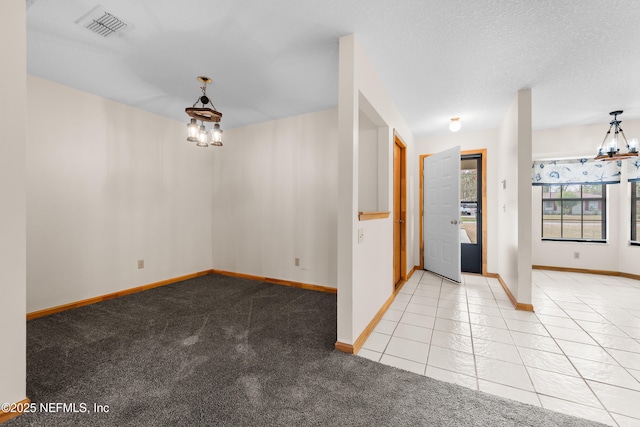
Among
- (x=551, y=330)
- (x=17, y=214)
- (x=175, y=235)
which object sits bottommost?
(x=551, y=330)

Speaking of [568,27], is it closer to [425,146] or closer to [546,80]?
[546,80]

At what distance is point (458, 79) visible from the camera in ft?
8.94

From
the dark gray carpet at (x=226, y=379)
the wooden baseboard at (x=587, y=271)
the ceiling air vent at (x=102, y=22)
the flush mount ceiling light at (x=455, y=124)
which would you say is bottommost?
the dark gray carpet at (x=226, y=379)

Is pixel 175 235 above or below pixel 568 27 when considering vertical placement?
below

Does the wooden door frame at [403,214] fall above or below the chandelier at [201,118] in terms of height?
below

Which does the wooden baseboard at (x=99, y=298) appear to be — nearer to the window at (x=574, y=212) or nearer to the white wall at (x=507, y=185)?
the white wall at (x=507, y=185)

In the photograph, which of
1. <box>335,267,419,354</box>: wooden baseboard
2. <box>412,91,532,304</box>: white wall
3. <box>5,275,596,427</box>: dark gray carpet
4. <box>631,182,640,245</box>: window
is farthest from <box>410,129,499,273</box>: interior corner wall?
<box>5,275,596,427</box>: dark gray carpet

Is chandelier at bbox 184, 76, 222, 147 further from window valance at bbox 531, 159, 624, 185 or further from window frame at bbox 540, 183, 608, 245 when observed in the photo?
window frame at bbox 540, 183, 608, 245

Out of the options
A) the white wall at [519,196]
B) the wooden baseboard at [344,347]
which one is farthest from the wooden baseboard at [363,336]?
the white wall at [519,196]

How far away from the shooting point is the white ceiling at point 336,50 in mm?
1789

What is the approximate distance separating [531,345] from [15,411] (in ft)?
11.5

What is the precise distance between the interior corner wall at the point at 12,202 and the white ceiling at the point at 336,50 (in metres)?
0.61

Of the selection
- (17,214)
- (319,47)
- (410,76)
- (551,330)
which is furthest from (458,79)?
(17,214)

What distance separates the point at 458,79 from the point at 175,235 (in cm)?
432
